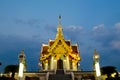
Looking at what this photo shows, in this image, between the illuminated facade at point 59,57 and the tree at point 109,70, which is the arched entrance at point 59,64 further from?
the tree at point 109,70

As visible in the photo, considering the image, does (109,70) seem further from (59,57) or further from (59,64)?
(59,57)

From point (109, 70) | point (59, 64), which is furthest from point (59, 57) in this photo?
point (109, 70)

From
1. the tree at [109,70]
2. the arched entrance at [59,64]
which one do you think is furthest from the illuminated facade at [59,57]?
the tree at [109,70]

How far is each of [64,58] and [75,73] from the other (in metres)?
6.75

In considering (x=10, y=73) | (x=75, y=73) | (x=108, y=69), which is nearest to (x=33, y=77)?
(x=10, y=73)

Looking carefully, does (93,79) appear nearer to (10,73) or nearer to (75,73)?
(75,73)

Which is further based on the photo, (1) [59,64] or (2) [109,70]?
(1) [59,64]

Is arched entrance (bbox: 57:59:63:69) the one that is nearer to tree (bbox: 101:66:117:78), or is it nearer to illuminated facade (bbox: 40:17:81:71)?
illuminated facade (bbox: 40:17:81:71)

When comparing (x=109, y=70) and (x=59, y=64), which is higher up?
(x=59, y=64)

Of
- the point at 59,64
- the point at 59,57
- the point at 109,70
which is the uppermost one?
the point at 59,57

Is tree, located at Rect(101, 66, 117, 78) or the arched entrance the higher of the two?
the arched entrance

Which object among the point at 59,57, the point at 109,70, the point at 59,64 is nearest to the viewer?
the point at 109,70

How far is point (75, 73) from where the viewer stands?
2756 cm

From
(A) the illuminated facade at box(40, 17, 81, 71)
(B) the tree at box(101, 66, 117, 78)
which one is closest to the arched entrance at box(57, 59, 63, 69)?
(A) the illuminated facade at box(40, 17, 81, 71)
